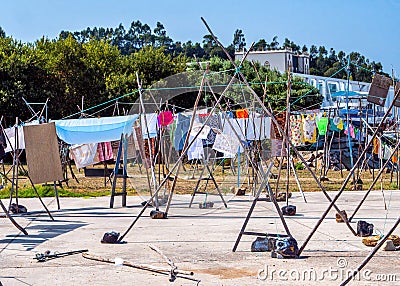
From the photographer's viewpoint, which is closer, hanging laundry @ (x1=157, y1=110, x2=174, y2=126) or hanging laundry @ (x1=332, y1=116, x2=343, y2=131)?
hanging laundry @ (x1=157, y1=110, x2=174, y2=126)

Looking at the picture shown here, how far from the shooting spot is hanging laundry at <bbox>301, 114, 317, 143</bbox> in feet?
67.9

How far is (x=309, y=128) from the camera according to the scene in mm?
20766

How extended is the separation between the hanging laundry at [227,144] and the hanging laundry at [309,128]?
6836 millimetres

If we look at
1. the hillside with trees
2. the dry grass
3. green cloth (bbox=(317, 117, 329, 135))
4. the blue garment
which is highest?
the hillside with trees

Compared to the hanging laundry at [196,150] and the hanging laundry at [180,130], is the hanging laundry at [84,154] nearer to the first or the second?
the hanging laundry at [180,130]

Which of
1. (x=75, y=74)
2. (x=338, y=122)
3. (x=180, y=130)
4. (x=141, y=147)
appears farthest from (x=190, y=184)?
(x=75, y=74)

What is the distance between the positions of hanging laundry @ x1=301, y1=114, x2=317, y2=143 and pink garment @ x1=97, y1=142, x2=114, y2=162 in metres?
6.34

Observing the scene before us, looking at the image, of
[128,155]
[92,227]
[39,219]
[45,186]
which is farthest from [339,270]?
[45,186]

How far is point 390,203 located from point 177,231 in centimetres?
463

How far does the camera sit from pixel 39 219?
36.1 feet

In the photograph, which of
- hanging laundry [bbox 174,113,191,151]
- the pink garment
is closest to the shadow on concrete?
hanging laundry [bbox 174,113,191,151]

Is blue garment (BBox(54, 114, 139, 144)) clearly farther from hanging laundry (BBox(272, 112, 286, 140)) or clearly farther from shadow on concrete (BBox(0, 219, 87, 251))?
shadow on concrete (BBox(0, 219, 87, 251))

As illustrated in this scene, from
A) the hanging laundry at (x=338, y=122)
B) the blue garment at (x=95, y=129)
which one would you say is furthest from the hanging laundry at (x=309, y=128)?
the blue garment at (x=95, y=129)

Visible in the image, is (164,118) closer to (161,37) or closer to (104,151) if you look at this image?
(104,151)
